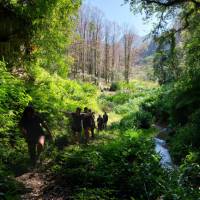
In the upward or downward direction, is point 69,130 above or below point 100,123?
above

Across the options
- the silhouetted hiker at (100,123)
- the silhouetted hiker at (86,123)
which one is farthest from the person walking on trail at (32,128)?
the silhouetted hiker at (100,123)

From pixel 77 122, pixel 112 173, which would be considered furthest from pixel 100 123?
pixel 112 173

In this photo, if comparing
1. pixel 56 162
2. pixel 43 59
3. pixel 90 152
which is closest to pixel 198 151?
pixel 90 152

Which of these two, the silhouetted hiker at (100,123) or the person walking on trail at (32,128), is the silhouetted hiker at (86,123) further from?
the person walking on trail at (32,128)

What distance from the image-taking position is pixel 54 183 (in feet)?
30.3

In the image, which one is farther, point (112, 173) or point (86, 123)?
point (86, 123)

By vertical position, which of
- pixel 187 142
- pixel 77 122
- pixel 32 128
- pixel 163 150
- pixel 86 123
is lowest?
pixel 163 150

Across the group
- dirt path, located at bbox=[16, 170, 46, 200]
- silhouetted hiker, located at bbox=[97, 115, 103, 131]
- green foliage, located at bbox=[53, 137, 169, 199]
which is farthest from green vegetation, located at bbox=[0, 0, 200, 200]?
silhouetted hiker, located at bbox=[97, 115, 103, 131]

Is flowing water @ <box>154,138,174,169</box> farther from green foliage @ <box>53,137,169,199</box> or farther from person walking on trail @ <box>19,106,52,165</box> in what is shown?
person walking on trail @ <box>19,106,52,165</box>

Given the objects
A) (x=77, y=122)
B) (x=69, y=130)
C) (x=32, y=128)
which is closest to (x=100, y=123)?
(x=69, y=130)

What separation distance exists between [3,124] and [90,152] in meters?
2.66

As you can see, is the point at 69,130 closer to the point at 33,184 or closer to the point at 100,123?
the point at 100,123

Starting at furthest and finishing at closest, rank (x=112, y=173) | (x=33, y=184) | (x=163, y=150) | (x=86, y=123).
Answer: (x=163, y=150) → (x=86, y=123) → (x=112, y=173) → (x=33, y=184)

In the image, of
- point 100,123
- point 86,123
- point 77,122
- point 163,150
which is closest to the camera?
point 77,122
